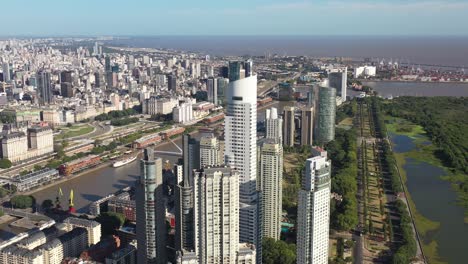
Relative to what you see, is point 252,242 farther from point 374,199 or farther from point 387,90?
point 387,90

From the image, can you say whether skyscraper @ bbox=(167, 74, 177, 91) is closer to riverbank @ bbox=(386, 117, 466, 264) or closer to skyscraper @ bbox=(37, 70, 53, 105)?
skyscraper @ bbox=(37, 70, 53, 105)

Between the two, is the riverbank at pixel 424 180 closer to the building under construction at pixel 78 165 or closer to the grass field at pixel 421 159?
the grass field at pixel 421 159

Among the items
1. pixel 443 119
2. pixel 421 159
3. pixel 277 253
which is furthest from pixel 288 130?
pixel 277 253

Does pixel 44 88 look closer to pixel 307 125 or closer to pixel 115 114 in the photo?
pixel 115 114

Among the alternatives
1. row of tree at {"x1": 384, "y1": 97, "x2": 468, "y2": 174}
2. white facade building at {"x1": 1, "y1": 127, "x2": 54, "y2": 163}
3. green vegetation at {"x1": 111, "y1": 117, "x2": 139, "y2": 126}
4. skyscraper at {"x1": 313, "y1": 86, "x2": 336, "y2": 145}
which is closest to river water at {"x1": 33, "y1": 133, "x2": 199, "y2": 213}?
white facade building at {"x1": 1, "y1": 127, "x2": 54, "y2": 163}

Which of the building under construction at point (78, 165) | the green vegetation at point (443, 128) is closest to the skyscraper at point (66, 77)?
the building under construction at point (78, 165)

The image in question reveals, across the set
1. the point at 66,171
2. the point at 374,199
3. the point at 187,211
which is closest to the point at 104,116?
the point at 66,171
